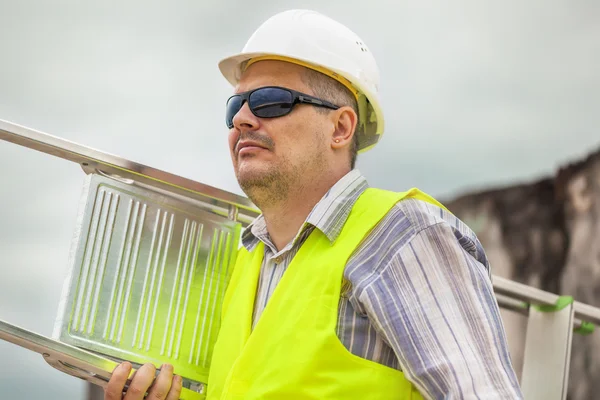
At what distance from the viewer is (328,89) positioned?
91.4 inches

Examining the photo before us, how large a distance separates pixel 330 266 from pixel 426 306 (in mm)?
260

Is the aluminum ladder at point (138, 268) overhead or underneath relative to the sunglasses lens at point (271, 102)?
underneath

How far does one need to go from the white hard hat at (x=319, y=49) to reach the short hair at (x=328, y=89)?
0.05 feet

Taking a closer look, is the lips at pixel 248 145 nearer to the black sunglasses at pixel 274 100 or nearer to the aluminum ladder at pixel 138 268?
the black sunglasses at pixel 274 100

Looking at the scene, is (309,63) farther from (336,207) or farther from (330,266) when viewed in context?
(330,266)

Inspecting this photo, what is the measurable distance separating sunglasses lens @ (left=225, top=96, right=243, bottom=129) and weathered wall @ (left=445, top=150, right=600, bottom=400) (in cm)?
410

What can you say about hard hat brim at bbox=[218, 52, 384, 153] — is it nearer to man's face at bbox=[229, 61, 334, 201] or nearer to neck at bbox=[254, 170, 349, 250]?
man's face at bbox=[229, 61, 334, 201]

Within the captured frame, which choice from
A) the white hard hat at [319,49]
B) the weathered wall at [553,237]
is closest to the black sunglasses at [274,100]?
the white hard hat at [319,49]

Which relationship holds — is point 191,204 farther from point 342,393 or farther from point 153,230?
point 342,393

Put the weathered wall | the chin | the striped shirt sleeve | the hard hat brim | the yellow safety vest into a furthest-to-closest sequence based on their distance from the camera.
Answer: the weathered wall, the hard hat brim, the chin, the yellow safety vest, the striped shirt sleeve

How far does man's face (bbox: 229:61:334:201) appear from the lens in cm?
223

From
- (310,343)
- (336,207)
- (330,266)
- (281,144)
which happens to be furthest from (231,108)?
(310,343)

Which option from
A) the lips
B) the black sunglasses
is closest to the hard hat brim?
the black sunglasses

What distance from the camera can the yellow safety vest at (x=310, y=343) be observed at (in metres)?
1.83
